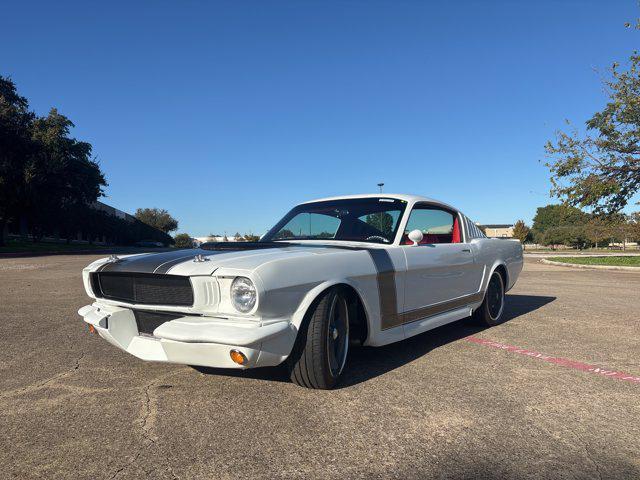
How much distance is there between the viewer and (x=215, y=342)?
2512 mm

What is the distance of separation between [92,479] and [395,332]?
223cm

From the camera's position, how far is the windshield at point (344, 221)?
403 cm

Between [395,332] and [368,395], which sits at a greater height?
[395,332]

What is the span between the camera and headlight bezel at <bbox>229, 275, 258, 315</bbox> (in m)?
2.62

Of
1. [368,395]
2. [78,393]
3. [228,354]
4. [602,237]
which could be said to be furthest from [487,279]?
[602,237]

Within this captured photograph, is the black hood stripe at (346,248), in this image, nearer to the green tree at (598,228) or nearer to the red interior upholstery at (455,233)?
the red interior upholstery at (455,233)

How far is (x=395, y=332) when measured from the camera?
138 inches

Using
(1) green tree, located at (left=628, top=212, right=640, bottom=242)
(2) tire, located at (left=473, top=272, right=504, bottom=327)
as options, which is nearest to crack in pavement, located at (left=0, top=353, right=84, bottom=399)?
(2) tire, located at (left=473, top=272, right=504, bottom=327)

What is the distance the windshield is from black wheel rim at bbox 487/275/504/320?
182 centimetres

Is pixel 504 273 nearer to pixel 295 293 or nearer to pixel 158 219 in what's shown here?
pixel 295 293

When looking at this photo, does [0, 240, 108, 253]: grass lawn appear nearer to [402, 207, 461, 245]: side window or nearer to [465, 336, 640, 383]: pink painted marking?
[402, 207, 461, 245]: side window

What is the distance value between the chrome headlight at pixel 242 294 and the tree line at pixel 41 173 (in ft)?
90.4

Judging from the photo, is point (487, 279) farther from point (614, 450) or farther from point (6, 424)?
point (6, 424)

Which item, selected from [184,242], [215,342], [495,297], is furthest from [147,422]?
[184,242]
